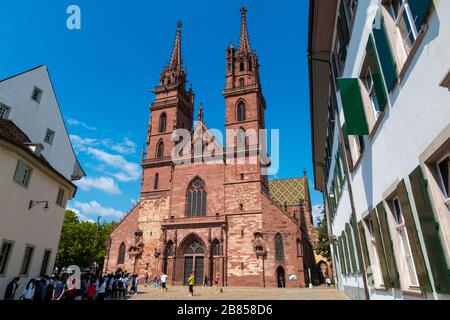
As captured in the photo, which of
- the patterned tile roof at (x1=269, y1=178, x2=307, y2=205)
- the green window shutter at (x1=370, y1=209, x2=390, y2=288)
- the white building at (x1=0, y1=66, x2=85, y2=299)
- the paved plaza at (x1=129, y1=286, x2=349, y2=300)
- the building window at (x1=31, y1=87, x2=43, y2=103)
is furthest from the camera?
the patterned tile roof at (x1=269, y1=178, x2=307, y2=205)

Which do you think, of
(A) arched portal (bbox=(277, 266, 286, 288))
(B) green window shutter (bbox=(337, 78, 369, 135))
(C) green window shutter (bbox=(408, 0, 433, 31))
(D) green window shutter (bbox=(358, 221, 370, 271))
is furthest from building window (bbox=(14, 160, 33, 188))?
(A) arched portal (bbox=(277, 266, 286, 288))

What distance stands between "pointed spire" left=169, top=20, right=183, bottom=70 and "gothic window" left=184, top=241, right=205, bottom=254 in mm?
27671

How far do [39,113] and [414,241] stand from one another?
1958 cm

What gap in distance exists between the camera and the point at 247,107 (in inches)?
1542

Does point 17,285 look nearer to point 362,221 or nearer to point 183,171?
point 362,221

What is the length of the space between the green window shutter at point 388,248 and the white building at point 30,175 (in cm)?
1313

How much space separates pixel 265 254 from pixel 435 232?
27.5 metres

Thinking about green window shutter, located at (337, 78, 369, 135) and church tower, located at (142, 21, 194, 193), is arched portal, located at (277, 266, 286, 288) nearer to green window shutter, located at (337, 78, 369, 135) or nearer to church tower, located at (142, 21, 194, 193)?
church tower, located at (142, 21, 194, 193)

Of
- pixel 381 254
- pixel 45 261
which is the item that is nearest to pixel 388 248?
pixel 381 254

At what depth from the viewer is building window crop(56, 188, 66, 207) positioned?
→ 669 inches

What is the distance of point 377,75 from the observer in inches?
217

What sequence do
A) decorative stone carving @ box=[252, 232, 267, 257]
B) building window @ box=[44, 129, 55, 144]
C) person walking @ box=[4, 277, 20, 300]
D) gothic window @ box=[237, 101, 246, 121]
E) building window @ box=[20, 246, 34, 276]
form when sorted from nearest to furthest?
person walking @ box=[4, 277, 20, 300], building window @ box=[20, 246, 34, 276], building window @ box=[44, 129, 55, 144], decorative stone carving @ box=[252, 232, 267, 257], gothic window @ box=[237, 101, 246, 121]

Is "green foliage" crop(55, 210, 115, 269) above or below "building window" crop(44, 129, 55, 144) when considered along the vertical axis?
below
